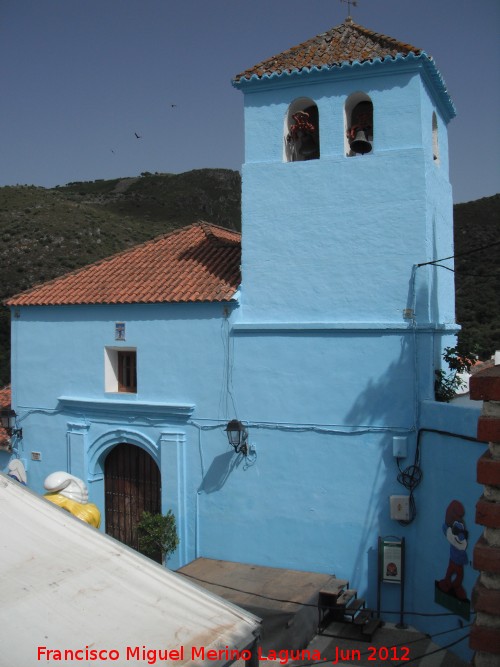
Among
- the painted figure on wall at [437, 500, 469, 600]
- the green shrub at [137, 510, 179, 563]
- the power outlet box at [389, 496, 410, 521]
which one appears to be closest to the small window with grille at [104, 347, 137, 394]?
the green shrub at [137, 510, 179, 563]

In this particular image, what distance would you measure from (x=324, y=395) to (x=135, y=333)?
3.60 m

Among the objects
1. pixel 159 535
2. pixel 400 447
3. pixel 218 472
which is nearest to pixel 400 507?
pixel 400 447

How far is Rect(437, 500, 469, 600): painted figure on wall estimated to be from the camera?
28.1 ft

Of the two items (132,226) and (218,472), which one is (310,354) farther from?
(132,226)

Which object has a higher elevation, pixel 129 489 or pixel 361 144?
pixel 361 144

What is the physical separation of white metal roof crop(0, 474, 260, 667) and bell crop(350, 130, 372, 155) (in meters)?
7.29

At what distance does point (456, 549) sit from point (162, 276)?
266 inches

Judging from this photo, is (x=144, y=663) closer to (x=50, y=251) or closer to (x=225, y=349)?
(x=225, y=349)

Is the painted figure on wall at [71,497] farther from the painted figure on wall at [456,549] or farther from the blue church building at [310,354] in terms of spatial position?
the painted figure on wall at [456,549]

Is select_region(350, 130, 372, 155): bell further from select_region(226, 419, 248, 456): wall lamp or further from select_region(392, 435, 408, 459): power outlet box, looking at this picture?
select_region(226, 419, 248, 456): wall lamp

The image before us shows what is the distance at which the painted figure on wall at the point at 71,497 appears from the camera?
7688 millimetres

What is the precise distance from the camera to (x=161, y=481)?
11336 mm

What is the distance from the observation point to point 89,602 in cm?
411

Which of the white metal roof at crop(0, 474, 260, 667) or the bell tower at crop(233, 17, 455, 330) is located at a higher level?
the bell tower at crop(233, 17, 455, 330)
